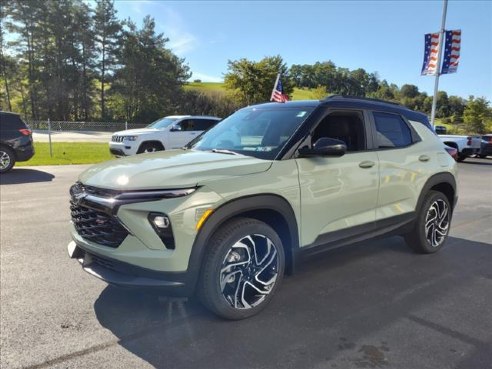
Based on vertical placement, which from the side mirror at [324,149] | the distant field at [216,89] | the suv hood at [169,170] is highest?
the distant field at [216,89]

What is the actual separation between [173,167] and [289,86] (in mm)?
51413

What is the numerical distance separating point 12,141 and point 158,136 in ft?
15.3

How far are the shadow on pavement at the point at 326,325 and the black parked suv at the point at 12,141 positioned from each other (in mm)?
9511

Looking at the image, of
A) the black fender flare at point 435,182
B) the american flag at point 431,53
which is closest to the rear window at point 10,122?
the black fender flare at point 435,182

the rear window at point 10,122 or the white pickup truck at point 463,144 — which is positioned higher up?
the rear window at point 10,122

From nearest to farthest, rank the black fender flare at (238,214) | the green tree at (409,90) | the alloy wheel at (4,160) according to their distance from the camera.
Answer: the black fender flare at (238,214) → the alloy wheel at (4,160) → the green tree at (409,90)

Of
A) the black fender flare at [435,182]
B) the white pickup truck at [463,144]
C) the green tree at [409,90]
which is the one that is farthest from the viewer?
the green tree at [409,90]

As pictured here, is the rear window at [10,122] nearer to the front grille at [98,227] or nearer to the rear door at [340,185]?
the front grille at [98,227]

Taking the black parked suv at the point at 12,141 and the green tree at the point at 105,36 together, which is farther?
the green tree at the point at 105,36

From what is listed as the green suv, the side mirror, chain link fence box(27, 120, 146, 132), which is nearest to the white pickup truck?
the green suv

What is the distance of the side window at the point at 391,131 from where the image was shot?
444 centimetres

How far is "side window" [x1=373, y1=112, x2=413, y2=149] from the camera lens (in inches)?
175

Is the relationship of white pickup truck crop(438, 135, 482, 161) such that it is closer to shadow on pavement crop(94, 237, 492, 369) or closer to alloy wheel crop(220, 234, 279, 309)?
shadow on pavement crop(94, 237, 492, 369)

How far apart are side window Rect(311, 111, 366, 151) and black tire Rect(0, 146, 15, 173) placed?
10.6 metres
